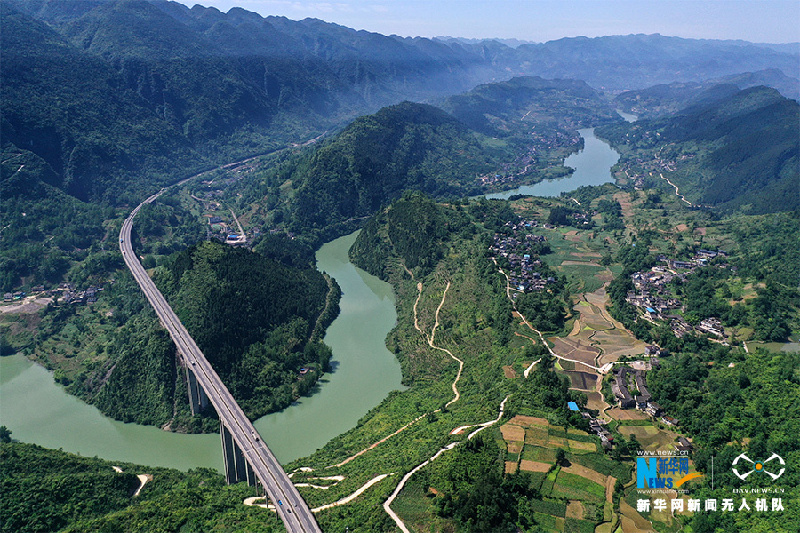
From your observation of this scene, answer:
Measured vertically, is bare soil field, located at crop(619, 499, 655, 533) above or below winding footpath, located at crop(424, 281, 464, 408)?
above

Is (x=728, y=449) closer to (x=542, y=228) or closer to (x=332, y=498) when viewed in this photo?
(x=332, y=498)

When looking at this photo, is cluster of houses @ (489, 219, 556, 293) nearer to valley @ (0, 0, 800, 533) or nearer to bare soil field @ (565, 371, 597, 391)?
valley @ (0, 0, 800, 533)

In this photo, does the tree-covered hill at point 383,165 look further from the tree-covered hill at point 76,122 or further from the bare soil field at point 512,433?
the bare soil field at point 512,433

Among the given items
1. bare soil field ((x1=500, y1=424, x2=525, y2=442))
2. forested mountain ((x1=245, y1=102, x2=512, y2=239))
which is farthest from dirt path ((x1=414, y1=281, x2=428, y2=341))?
forested mountain ((x1=245, y1=102, x2=512, y2=239))

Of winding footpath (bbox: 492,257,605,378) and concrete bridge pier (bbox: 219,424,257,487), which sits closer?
concrete bridge pier (bbox: 219,424,257,487)

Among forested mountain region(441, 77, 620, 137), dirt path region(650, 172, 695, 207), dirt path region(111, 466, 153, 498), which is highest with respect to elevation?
forested mountain region(441, 77, 620, 137)

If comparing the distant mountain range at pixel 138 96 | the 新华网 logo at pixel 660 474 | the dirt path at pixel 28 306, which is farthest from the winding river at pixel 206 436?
the distant mountain range at pixel 138 96

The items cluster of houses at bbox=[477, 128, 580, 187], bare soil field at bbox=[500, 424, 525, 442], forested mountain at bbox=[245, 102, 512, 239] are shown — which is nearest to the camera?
bare soil field at bbox=[500, 424, 525, 442]
